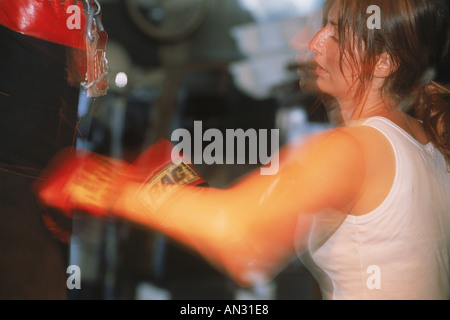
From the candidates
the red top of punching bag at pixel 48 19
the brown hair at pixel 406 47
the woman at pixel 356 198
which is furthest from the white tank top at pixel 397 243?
the red top of punching bag at pixel 48 19

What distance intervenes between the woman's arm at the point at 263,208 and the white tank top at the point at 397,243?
55mm

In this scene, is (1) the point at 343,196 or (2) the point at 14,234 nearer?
(1) the point at 343,196

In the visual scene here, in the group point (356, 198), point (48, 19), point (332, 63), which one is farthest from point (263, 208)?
point (48, 19)

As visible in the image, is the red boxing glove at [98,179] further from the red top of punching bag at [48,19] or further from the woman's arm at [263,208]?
the red top of punching bag at [48,19]

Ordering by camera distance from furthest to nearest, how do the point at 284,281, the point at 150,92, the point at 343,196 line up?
the point at 150,92
the point at 284,281
the point at 343,196

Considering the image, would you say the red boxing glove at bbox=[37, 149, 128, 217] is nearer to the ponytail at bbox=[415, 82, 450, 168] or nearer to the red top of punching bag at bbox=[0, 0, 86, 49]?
the red top of punching bag at bbox=[0, 0, 86, 49]

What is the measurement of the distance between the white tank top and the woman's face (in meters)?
0.13

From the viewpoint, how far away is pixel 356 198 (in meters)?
0.75

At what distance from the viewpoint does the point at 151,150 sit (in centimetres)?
94

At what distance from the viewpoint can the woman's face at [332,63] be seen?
2.85ft

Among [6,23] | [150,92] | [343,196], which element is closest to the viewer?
[343,196]
